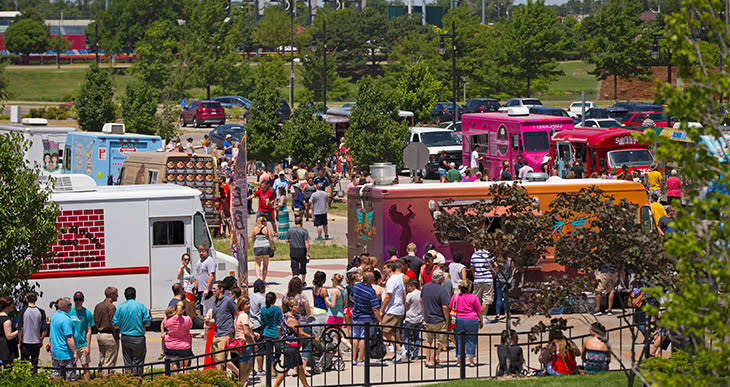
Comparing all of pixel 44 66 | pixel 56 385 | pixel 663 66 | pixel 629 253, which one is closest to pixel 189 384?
pixel 56 385

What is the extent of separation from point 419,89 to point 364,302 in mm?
37486

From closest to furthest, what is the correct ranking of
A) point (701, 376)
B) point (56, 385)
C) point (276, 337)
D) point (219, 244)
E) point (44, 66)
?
1. point (701, 376)
2. point (56, 385)
3. point (276, 337)
4. point (219, 244)
5. point (44, 66)

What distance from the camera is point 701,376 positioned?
6.39 meters

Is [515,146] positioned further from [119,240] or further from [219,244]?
[119,240]

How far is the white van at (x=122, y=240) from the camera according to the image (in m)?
16.5

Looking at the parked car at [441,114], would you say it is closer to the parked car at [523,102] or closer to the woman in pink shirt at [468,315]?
the parked car at [523,102]

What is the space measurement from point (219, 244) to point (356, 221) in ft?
23.9

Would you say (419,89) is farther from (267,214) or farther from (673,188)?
(267,214)

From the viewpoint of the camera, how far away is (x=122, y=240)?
55.3ft

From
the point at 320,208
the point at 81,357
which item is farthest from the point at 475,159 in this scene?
the point at 81,357

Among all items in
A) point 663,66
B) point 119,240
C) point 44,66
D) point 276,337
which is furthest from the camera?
point 44,66

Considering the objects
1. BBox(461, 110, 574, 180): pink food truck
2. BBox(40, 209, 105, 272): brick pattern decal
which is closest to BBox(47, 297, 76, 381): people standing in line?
BBox(40, 209, 105, 272): brick pattern decal

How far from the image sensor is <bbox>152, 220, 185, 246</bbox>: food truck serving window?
56.3ft

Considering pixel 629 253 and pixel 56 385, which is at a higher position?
pixel 629 253
